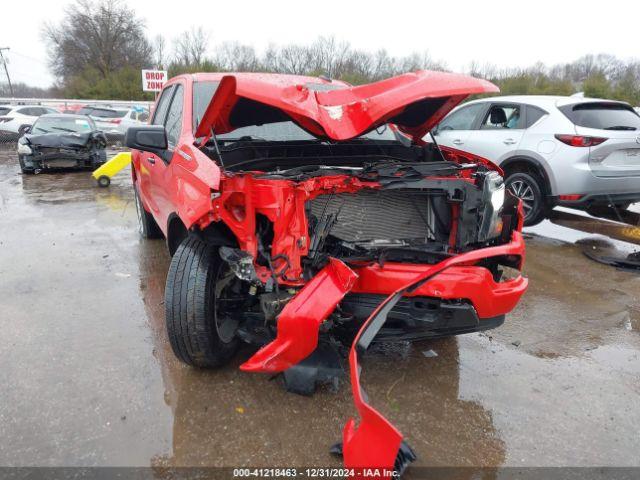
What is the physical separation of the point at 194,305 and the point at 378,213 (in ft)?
3.86

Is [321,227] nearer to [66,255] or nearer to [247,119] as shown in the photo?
[247,119]

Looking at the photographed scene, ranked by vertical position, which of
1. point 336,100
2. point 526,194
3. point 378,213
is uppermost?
point 336,100

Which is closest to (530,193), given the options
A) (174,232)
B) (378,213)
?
(378,213)

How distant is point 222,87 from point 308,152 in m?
0.94

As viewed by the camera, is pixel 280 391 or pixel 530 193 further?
pixel 530 193

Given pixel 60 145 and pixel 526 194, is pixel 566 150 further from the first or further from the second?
pixel 60 145

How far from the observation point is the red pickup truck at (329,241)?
2289 mm

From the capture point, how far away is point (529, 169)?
19.6 ft

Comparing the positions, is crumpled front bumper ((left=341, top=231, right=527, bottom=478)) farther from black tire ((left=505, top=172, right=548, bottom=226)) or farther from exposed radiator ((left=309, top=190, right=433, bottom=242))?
black tire ((left=505, top=172, right=548, bottom=226))

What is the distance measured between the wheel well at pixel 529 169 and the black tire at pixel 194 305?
465 centimetres

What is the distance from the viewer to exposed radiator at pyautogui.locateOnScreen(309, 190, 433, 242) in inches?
101

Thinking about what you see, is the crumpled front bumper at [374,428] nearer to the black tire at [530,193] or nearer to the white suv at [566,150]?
the white suv at [566,150]

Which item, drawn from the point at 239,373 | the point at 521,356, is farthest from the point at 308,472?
the point at 521,356

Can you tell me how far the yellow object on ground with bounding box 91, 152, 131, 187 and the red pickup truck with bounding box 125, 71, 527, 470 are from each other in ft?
22.4
